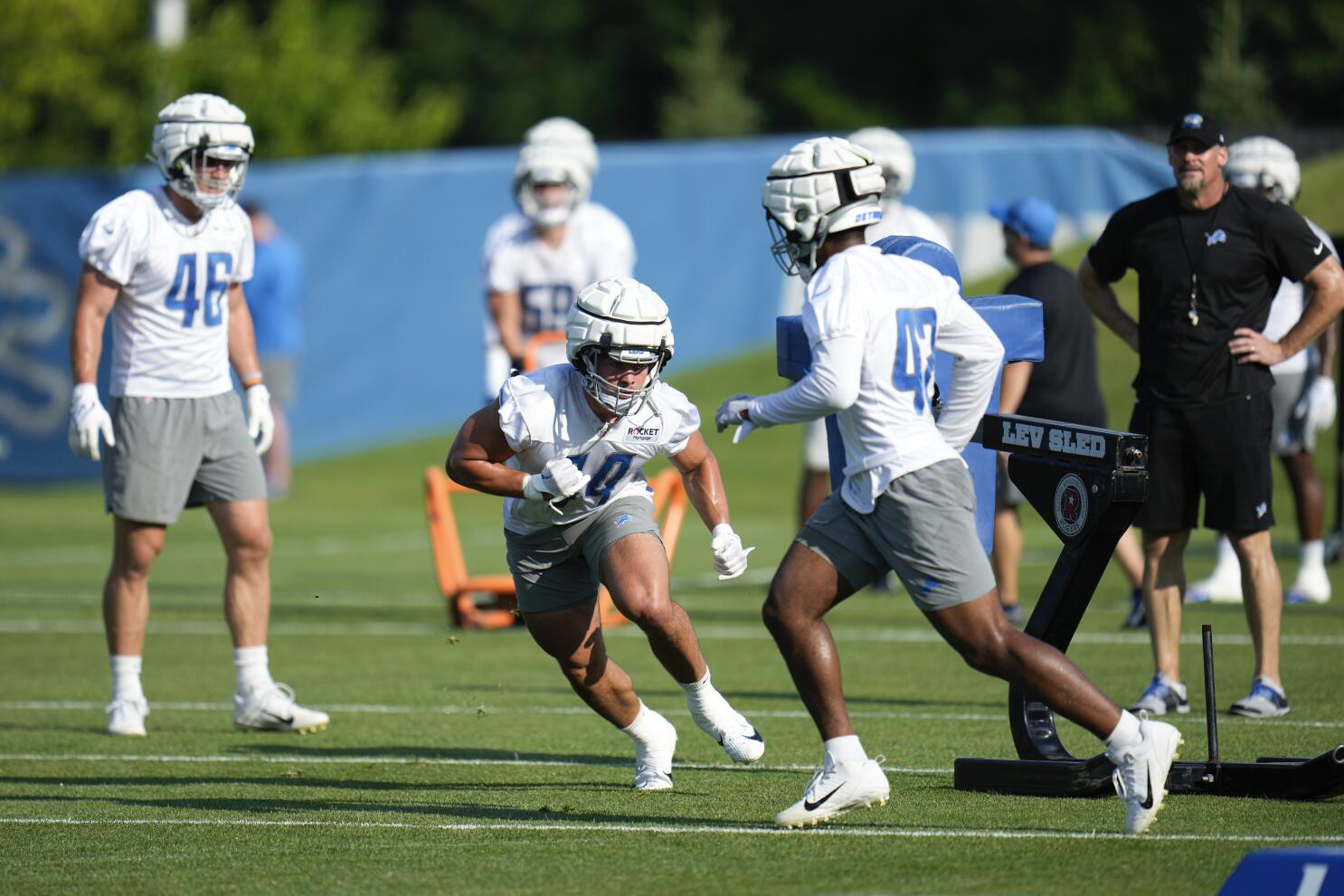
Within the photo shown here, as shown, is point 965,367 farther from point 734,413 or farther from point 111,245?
point 111,245

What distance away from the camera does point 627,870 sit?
18.1 ft

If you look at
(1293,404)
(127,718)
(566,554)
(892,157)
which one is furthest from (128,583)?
(1293,404)

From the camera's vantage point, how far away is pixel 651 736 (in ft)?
22.0

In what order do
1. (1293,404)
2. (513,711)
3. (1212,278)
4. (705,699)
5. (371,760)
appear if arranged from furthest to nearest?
(1293,404) < (513,711) < (1212,278) < (371,760) < (705,699)

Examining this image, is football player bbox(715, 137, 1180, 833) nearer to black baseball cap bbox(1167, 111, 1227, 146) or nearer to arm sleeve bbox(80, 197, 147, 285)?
black baseball cap bbox(1167, 111, 1227, 146)

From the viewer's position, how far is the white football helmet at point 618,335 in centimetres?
618

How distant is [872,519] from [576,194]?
5.51m

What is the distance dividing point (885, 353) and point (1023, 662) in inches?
35.9

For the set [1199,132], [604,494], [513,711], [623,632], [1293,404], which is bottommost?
[623,632]

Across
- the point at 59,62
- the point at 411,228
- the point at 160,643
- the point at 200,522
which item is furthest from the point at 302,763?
the point at 59,62

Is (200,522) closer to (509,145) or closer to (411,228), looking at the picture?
(411,228)

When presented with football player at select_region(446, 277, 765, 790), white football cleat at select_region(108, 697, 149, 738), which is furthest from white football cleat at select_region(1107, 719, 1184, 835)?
white football cleat at select_region(108, 697, 149, 738)

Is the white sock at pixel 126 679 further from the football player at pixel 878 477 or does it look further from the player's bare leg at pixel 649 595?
the football player at pixel 878 477

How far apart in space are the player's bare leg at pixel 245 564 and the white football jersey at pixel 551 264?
2.88 m
